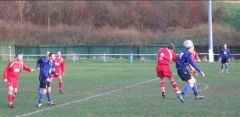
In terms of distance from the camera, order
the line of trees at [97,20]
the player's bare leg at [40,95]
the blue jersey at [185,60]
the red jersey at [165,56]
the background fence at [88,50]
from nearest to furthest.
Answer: the player's bare leg at [40,95], the blue jersey at [185,60], the red jersey at [165,56], the background fence at [88,50], the line of trees at [97,20]

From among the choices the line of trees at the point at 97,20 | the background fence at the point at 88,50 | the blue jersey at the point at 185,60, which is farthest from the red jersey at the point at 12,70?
the line of trees at the point at 97,20

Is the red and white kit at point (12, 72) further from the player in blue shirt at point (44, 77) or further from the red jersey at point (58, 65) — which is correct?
the red jersey at point (58, 65)

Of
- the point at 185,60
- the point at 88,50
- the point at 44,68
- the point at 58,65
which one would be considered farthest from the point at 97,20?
the point at 185,60

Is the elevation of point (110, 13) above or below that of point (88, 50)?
above

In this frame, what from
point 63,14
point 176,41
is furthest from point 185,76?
point 63,14

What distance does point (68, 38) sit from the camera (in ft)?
246

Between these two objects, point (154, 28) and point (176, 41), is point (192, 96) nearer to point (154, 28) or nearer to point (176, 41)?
point (176, 41)

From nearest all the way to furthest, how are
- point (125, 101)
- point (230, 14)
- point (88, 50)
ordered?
point (125, 101), point (88, 50), point (230, 14)

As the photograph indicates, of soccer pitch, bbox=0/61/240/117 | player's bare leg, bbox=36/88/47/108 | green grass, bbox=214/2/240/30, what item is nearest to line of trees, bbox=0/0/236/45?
green grass, bbox=214/2/240/30

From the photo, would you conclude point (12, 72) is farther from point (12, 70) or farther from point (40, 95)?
point (40, 95)

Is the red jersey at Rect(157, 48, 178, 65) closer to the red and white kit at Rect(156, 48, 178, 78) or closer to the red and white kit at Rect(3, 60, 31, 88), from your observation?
the red and white kit at Rect(156, 48, 178, 78)

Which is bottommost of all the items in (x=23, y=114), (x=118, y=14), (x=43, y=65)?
(x=23, y=114)

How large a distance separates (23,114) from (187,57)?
5.68 metres

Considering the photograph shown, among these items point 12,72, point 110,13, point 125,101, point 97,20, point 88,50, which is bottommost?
point 125,101
